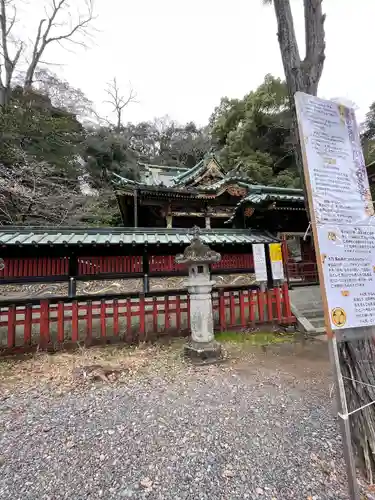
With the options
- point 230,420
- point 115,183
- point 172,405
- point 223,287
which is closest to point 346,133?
point 230,420

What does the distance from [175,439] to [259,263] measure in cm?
533

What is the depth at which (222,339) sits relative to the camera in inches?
235

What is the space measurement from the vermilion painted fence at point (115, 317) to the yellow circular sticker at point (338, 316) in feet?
14.4

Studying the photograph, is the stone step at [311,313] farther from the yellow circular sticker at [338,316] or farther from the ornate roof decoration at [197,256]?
the yellow circular sticker at [338,316]

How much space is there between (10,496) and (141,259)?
5.05 m

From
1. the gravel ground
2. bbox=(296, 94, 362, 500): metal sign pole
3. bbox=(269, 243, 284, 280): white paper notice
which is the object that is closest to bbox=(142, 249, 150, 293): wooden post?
the gravel ground

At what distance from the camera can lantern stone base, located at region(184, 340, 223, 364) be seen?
4.66 m

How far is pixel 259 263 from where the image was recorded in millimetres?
7184

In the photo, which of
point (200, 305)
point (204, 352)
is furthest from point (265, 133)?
point (204, 352)

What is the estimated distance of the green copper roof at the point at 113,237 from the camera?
18.8ft

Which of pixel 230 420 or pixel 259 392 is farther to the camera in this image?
pixel 259 392

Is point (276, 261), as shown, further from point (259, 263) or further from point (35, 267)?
point (35, 267)

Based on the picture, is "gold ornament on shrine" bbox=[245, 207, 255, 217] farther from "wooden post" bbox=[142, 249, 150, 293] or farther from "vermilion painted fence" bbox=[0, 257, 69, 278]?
"vermilion painted fence" bbox=[0, 257, 69, 278]

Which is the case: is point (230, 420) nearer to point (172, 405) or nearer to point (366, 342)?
point (172, 405)
